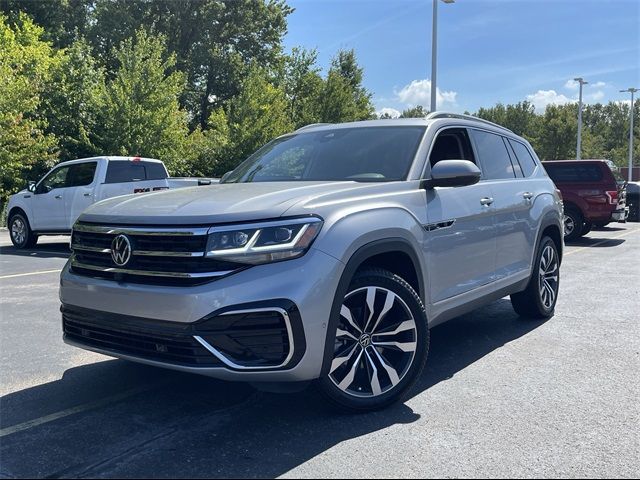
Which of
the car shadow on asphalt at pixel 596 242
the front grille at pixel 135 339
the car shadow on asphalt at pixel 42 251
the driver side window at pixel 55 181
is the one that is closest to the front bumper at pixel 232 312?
the front grille at pixel 135 339

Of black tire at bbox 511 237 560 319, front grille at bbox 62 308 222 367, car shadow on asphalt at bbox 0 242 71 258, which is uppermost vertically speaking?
front grille at bbox 62 308 222 367

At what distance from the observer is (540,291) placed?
5867mm

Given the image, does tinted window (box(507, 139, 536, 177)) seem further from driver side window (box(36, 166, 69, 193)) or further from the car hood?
driver side window (box(36, 166, 69, 193))

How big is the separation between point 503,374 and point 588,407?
2.33 ft

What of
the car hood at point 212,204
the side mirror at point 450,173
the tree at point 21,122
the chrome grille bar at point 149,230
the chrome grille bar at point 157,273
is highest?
the tree at point 21,122

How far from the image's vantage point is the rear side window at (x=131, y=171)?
12.0 metres

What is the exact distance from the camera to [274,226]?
3135 millimetres

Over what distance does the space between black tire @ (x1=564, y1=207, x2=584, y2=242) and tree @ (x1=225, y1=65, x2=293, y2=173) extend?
13.4 metres

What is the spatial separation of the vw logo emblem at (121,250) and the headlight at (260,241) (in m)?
0.55

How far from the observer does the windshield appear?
4.23 m

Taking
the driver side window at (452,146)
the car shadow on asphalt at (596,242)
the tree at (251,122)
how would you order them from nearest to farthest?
the driver side window at (452,146), the car shadow on asphalt at (596,242), the tree at (251,122)

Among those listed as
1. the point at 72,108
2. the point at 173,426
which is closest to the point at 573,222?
the point at 173,426

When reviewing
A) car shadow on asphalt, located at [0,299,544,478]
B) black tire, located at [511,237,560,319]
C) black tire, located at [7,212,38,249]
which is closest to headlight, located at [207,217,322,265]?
car shadow on asphalt, located at [0,299,544,478]

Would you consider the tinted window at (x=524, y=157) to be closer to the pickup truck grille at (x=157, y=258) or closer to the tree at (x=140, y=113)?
the pickup truck grille at (x=157, y=258)
